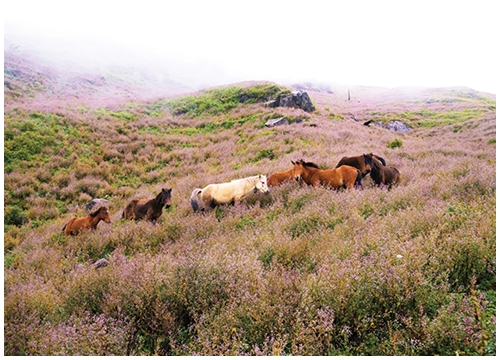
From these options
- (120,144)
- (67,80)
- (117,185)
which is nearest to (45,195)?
(117,185)

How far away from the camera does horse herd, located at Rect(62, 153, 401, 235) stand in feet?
24.8

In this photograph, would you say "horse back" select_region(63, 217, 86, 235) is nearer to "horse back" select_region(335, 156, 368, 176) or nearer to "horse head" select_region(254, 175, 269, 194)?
"horse head" select_region(254, 175, 269, 194)

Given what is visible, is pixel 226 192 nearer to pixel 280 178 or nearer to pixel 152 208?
pixel 280 178

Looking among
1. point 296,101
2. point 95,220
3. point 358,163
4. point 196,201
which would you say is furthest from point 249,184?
point 296,101

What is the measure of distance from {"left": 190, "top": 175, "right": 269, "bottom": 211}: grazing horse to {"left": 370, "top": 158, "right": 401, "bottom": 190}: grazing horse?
3024 mm

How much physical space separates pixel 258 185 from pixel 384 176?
11.5ft

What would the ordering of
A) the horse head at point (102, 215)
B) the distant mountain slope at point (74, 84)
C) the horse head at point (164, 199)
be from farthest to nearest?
the distant mountain slope at point (74, 84) → the horse head at point (164, 199) → the horse head at point (102, 215)

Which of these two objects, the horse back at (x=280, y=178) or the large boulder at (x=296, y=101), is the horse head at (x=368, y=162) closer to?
the horse back at (x=280, y=178)

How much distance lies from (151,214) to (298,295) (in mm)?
6238

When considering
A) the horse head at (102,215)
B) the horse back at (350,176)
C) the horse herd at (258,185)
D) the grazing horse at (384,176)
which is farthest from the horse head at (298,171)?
the horse head at (102,215)

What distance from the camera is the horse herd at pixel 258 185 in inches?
297

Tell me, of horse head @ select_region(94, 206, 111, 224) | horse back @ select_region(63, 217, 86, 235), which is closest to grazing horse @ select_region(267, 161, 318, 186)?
horse head @ select_region(94, 206, 111, 224)

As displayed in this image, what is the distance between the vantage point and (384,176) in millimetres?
7648

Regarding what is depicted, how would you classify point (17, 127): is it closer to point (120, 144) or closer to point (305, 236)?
point (120, 144)
